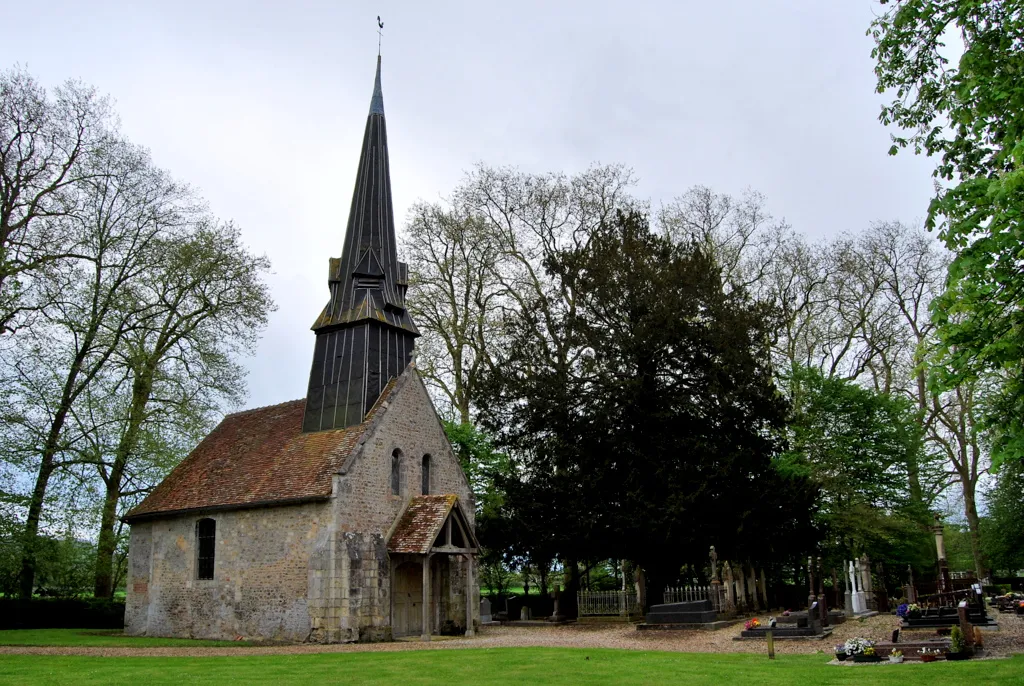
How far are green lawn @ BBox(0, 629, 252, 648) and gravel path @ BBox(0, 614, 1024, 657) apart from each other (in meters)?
1.65

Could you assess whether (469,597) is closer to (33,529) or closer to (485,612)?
(485,612)

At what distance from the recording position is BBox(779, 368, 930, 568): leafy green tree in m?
28.7

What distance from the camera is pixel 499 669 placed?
50.8 feet

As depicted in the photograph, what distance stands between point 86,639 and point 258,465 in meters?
7.13

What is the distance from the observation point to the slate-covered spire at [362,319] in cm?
2741

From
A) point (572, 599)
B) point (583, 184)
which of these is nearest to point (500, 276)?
point (583, 184)

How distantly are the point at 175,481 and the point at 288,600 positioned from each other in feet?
26.9

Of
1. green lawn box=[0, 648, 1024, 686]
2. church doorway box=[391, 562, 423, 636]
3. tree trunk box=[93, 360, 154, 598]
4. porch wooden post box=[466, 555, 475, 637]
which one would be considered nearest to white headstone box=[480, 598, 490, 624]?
porch wooden post box=[466, 555, 475, 637]

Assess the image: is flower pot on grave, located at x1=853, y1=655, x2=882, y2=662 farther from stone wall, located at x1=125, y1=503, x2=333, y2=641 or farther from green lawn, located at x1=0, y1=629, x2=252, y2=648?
green lawn, located at x1=0, y1=629, x2=252, y2=648

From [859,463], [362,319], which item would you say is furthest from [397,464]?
[859,463]

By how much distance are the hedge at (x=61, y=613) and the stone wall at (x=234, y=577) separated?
183 inches

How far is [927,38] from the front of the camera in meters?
14.4

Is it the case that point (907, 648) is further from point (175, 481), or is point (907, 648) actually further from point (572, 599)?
point (175, 481)

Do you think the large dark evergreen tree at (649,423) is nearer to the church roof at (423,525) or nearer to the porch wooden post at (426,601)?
the church roof at (423,525)
